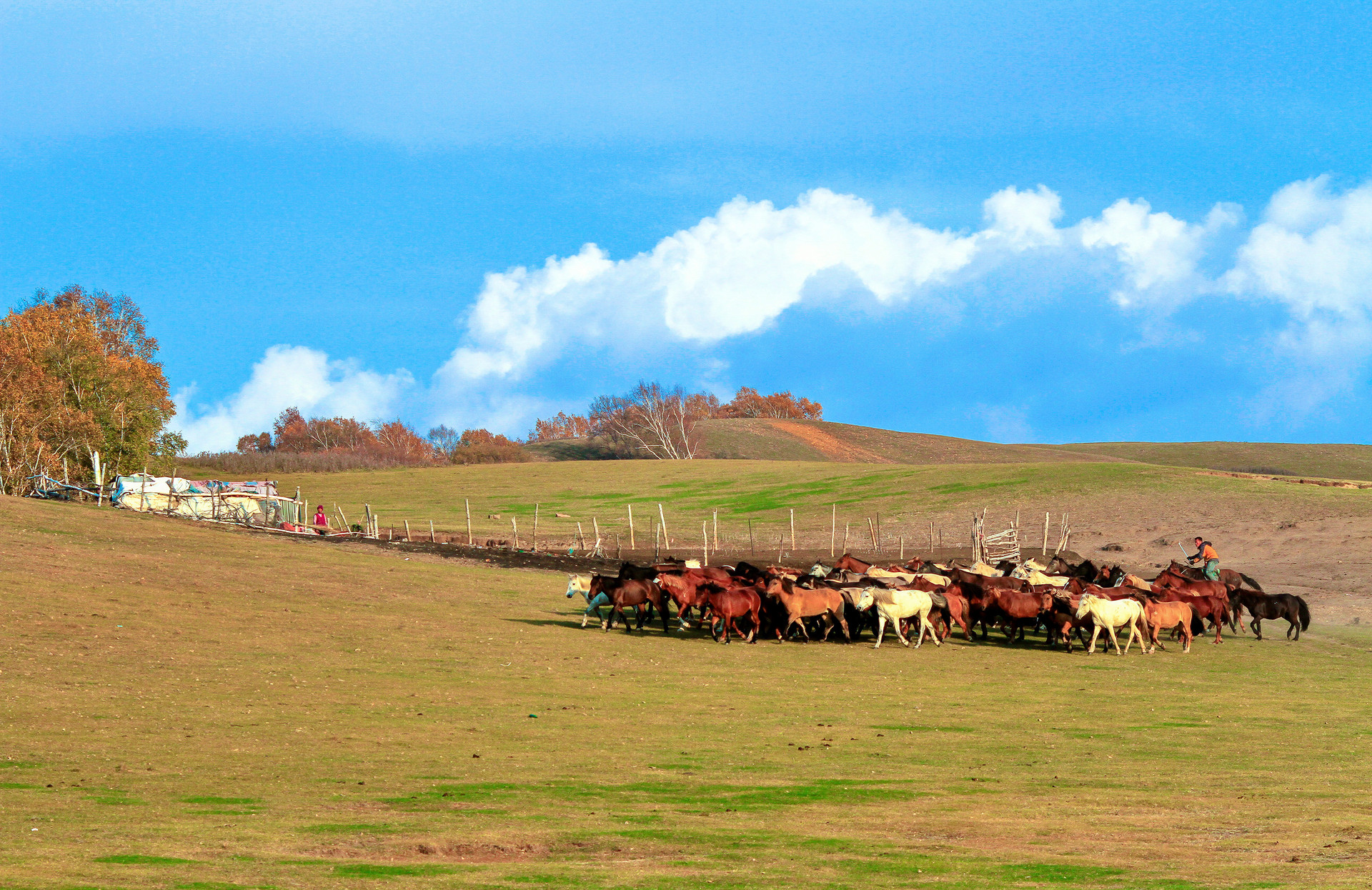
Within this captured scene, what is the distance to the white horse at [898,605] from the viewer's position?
2377 centimetres

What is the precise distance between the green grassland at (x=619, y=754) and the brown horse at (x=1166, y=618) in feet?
1.31

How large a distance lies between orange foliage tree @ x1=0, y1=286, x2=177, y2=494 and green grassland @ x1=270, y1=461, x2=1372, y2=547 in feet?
39.8

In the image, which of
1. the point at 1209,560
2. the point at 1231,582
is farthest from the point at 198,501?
the point at 1231,582

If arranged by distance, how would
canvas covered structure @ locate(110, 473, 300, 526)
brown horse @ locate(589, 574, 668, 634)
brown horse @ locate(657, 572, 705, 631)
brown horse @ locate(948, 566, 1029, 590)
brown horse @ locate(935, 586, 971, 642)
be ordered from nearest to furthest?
brown horse @ locate(589, 574, 668, 634)
brown horse @ locate(935, 586, 971, 642)
brown horse @ locate(657, 572, 705, 631)
brown horse @ locate(948, 566, 1029, 590)
canvas covered structure @ locate(110, 473, 300, 526)

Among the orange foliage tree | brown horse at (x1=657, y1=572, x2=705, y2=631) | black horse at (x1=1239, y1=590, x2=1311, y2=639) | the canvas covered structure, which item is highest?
the orange foliage tree

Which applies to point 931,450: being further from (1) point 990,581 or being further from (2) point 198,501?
(1) point 990,581

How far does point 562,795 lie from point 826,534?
45.7 meters

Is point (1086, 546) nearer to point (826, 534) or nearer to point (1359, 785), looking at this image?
point (826, 534)

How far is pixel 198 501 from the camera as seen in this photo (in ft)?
182

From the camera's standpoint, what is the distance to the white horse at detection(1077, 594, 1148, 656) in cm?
2300

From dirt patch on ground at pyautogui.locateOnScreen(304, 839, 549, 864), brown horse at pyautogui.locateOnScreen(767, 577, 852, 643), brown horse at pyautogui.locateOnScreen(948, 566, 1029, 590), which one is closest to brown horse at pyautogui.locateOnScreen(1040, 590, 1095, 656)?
brown horse at pyautogui.locateOnScreen(948, 566, 1029, 590)

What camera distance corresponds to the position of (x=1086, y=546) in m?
46.4

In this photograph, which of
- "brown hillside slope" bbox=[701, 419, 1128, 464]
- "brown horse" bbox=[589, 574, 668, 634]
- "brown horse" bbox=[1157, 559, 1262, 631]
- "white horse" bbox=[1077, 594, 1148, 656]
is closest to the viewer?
"white horse" bbox=[1077, 594, 1148, 656]

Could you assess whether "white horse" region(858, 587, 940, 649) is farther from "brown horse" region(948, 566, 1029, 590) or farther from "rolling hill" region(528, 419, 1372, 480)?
"rolling hill" region(528, 419, 1372, 480)
